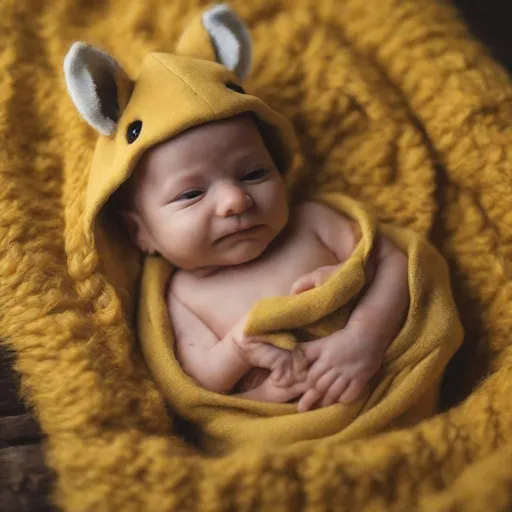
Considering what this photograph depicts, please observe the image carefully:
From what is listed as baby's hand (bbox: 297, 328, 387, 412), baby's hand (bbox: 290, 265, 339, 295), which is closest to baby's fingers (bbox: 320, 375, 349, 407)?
baby's hand (bbox: 297, 328, 387, 412)

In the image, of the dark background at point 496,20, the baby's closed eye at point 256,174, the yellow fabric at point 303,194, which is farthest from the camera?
the dark background at point 496,20

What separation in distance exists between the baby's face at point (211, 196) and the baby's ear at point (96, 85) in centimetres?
10

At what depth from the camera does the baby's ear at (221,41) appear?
1.06 meters

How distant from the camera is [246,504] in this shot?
0.79 metres

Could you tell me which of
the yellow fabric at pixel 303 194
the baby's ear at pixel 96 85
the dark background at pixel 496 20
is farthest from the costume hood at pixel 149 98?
the dark background at pixel 496 20

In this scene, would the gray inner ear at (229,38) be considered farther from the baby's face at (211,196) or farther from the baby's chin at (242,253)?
the baby's chin at (242,253)

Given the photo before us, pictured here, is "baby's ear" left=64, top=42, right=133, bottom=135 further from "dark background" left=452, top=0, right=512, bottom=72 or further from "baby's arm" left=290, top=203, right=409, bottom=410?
"dark background" left=452, top=0, right=512, bottom=72

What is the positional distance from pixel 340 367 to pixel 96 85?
55 centimetres

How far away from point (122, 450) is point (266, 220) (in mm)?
398

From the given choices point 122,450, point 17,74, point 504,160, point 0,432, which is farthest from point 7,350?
point 504,160

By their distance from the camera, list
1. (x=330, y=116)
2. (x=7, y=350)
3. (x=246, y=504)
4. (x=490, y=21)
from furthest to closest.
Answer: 1. (x=490, y=21)
2. (x=330, y=116)
3. (x=7, y=350)
4. (x=246, y=504)

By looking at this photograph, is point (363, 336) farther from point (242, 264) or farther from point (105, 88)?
point (105, 88)

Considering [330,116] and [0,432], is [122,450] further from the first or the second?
[330,116]

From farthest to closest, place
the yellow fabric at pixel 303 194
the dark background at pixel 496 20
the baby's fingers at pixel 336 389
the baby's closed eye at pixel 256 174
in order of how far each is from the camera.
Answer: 1. the dark background at pixel 496 20
2. the baby's closed eye at pixel 256 174
3. the baby's fingers at pixel 336 389
4. the yellow fabric at pixel 303 194
